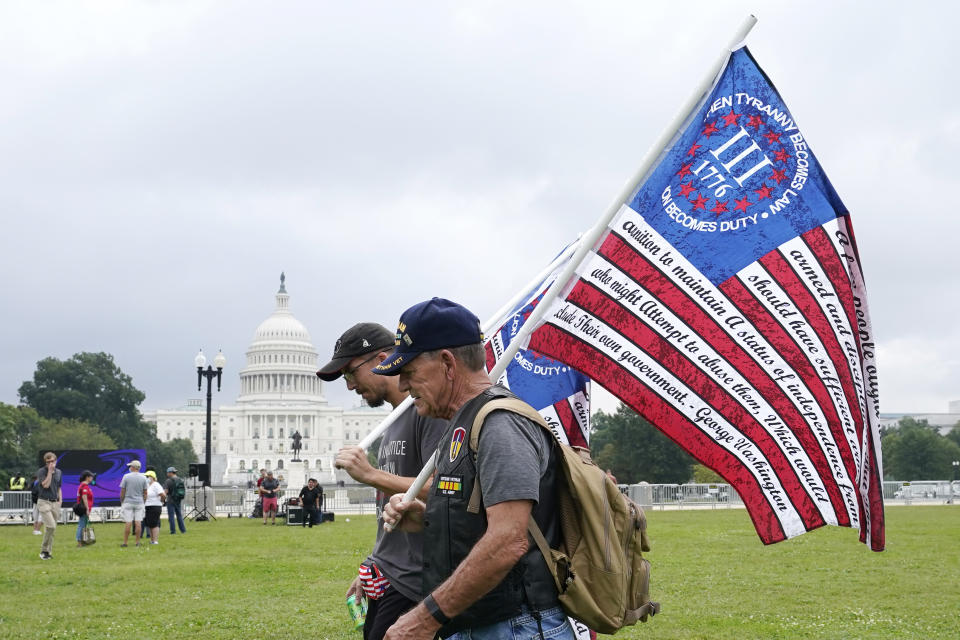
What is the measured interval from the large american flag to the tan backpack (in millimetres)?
1495

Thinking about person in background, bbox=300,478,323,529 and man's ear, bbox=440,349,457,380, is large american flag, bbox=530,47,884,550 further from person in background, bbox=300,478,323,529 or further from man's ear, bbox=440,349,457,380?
person in background, bbox=300,478,323,529

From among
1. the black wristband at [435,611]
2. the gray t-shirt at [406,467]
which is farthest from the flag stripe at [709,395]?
the black wristband at [435,611]

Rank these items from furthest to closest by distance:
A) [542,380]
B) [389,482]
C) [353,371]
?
[542,380] → [353,371] → [389,482]

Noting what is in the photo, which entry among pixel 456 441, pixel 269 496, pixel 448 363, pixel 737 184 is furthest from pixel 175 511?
pixel 456 441

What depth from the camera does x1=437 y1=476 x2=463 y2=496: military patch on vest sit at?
9.75 ft

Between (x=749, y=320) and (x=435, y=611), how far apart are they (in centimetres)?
225

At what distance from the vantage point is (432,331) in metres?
3.23

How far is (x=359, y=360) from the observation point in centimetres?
475

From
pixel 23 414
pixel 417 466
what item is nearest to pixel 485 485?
pixel 417 466

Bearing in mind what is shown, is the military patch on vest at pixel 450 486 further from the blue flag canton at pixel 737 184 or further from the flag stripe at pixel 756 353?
the blue flag canton at pixel 737 184

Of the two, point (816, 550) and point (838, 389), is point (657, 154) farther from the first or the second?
point (816, 550)

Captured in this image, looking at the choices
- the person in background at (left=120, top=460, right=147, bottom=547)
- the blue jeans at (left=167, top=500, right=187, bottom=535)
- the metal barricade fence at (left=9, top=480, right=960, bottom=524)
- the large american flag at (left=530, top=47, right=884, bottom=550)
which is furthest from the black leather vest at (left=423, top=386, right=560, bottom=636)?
the metal barricade fence at (left=9, top=480, right=960, bottom=524)

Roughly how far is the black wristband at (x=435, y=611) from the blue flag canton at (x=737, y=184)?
213 cm

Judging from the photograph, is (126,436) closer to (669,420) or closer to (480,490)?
(669,420)
